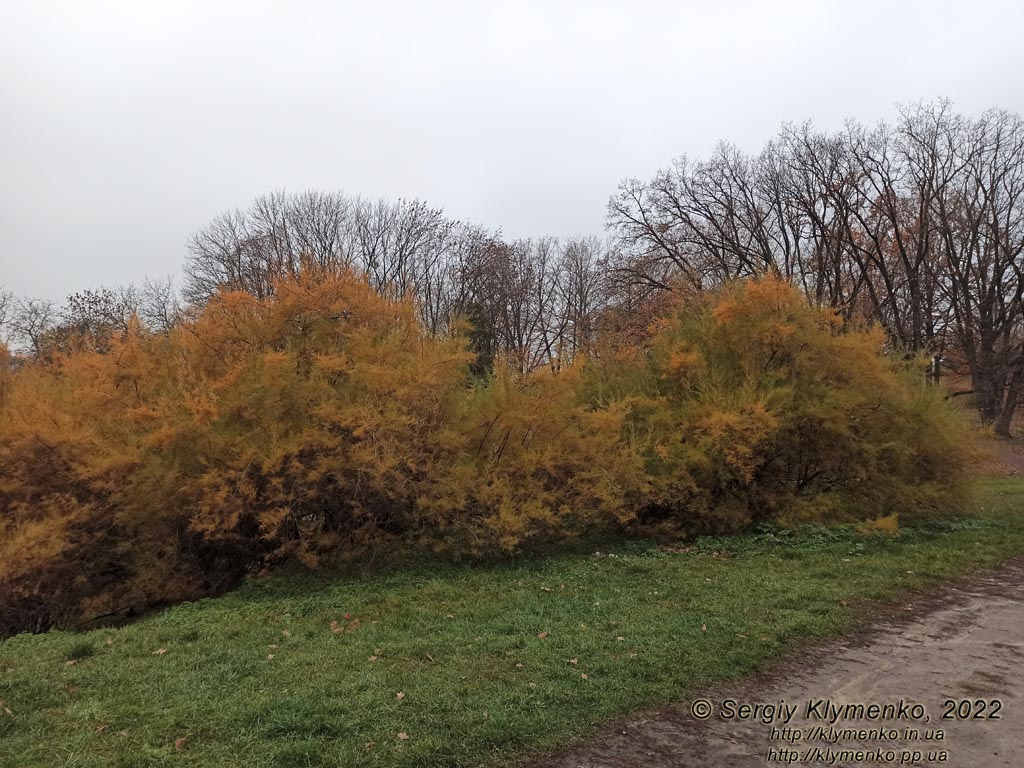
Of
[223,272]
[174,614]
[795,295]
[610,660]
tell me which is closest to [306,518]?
[174,614]

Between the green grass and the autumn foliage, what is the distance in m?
0.94

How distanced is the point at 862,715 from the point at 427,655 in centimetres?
313

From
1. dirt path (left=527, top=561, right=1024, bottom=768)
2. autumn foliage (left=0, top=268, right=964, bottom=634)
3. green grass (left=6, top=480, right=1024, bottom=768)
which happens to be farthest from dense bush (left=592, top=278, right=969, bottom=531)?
dirt path (left=527, top=561, right=1024, bottom=768)

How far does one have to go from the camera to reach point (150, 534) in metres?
9.25

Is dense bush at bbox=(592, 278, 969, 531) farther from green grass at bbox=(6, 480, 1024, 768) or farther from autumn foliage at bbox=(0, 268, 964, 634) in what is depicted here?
green grass at bbox=(6, 480, 1024, 768)

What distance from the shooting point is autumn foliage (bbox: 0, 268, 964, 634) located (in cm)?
872

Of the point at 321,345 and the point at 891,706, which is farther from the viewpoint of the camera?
the point at 321,345

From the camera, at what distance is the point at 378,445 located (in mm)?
8695

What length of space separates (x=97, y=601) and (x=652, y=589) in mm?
7233

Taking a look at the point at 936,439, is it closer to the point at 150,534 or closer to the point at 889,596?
the point at 889,596

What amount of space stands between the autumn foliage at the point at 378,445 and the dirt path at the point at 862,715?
4.55 meters

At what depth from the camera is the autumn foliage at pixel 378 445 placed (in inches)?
343

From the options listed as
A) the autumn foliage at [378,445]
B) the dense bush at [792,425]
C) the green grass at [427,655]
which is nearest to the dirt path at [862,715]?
the green grass at [427,655]

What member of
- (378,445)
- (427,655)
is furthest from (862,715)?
(378,445)
